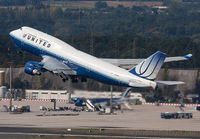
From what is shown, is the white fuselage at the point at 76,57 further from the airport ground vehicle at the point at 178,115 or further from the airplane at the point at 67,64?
the airport ground vehicle at the point at 178,115

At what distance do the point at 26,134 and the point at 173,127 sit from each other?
92.2 ft

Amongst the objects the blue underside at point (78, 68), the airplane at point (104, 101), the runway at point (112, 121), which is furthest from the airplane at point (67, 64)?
the runway at point (112, 121)

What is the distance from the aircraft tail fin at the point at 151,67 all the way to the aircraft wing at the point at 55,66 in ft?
48.1

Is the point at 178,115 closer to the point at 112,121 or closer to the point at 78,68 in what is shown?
the point at 112,121

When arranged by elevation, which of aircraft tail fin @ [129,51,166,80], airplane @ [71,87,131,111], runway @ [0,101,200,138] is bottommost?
runway @ [0,101,200,138]

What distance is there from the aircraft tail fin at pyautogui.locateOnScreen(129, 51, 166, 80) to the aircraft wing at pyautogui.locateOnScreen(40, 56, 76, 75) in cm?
1466

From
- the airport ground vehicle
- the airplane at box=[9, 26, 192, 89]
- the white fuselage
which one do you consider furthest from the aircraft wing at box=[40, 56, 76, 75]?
the airport ground vehicle

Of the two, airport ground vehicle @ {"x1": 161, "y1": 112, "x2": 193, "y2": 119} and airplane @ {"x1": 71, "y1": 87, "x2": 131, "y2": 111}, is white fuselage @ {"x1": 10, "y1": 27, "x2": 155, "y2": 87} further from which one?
airport ground vehicle @ {"x1": 161, "y1": 112, "x2": 193, "y2": 119}

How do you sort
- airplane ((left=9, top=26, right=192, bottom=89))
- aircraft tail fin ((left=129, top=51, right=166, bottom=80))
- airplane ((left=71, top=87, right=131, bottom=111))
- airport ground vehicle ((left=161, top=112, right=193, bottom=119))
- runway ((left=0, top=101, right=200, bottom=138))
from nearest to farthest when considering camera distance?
aircraft tail fin ((left=129, top=51, right=166, bottom=80))
airplane ((left=9, top=26, right=192, bottom=89))
airplane ((left=71, top=87, right=131, bottom=111))
runway ((left=0, top=101, right=200, bottom=138))
airport ground vehicle ((left=161, top=112, right=193, bottom=119))

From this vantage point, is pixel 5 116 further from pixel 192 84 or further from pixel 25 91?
pixel 192 84

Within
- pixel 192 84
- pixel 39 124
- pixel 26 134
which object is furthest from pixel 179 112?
pixel 26 134

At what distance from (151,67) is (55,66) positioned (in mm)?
18756

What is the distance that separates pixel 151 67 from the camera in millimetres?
100750

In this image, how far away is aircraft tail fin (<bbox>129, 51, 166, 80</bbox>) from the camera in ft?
326
